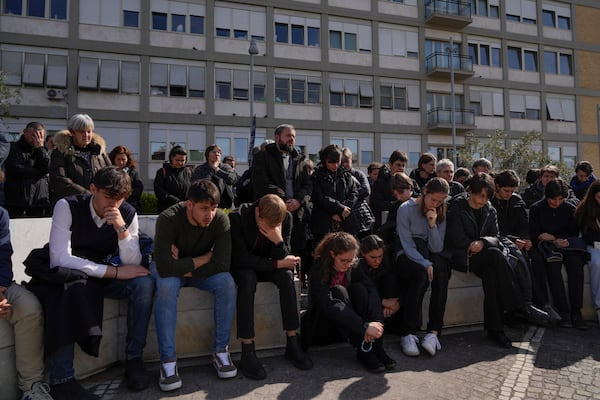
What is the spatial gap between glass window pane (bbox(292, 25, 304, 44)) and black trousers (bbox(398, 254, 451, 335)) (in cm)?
2348

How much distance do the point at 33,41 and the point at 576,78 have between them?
3472cm

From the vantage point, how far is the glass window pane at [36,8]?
21.7m

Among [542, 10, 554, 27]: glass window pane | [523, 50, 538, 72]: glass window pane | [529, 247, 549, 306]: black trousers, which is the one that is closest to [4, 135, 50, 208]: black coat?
[529, 247, 549, 306]: black trousers

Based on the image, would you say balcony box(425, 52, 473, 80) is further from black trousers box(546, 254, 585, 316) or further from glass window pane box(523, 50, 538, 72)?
black trousers box(546, 254, 585, 316)

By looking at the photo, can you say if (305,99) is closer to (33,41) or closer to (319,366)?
(33,41)

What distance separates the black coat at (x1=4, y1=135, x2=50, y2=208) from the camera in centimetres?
614

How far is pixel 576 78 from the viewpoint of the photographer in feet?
107

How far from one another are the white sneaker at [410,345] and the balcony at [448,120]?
1003 inches

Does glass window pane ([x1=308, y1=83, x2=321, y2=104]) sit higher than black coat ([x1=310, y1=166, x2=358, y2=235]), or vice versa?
glass window pane ([x1=308, y1=83, x2=321, y2=104])

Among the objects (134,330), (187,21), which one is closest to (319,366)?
(134,330)

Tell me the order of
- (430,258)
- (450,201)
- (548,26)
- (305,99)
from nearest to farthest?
1. (430,258)
2. (450,201)
3. (305,99)
4. (548,26)

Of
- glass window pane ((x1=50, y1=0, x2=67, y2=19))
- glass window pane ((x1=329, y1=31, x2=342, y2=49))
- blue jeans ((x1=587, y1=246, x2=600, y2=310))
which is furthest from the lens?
glass window pane ((x1=329, y1=31, x2=342, y2=49))

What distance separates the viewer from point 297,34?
85.6 ft

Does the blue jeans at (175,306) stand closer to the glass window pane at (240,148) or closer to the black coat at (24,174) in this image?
the black coat at (24,174)
